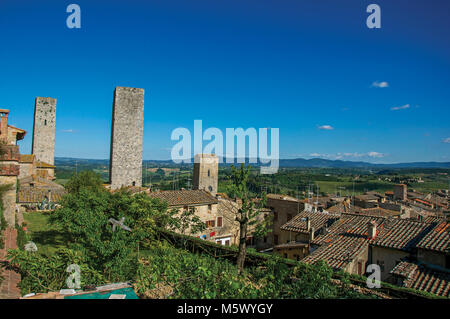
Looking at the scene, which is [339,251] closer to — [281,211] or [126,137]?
[281,211]

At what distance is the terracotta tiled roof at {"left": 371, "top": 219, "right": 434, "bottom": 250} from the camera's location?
12377 millimetres

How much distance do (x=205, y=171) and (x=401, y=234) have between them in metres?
30.3

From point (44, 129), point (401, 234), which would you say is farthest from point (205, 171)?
point (401, 234)

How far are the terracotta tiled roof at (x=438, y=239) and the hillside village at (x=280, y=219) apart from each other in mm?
30

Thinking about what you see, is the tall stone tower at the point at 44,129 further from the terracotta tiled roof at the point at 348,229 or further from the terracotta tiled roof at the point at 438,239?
the terracotta tiled roof at the point at 438,239

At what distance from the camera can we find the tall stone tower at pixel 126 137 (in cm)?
2791

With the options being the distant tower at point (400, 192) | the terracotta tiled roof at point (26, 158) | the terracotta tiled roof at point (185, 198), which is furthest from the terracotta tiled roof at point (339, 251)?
the distant tower at point (400, 192)

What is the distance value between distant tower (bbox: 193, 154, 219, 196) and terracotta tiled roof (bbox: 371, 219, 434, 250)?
28.9m

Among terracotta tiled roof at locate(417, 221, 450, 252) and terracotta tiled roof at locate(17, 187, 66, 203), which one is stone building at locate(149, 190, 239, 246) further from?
terracotta tiled roof at locate(417, 221, 450, 252)

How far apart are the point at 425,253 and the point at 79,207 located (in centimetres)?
1384

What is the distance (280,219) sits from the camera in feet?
87.6

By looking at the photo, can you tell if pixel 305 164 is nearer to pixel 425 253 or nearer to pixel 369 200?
pixel 369 200
